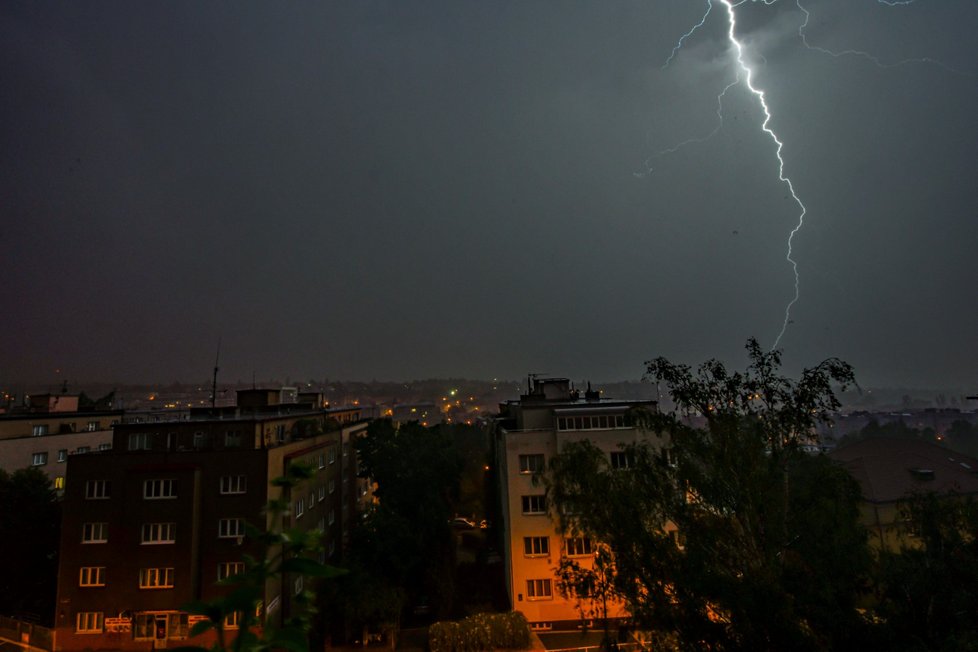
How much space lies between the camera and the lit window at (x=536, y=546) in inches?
906

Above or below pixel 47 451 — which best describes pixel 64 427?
above

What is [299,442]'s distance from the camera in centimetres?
2547

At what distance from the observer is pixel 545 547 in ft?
75.7

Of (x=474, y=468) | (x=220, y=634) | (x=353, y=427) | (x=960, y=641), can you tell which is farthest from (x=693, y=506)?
(x=474, y=468)

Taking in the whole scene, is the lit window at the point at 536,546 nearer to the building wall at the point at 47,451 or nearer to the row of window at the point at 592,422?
the row of window at the point at 592,422

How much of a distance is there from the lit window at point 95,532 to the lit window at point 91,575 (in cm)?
104

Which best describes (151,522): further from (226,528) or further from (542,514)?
(542,514)

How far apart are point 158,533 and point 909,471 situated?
159 ft

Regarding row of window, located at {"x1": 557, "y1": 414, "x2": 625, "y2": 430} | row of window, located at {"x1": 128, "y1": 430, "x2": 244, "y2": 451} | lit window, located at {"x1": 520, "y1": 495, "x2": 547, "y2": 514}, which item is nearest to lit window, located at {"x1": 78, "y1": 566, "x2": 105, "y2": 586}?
row of window, located at {"x1": 128, "y1": 430, "x2": 244, "y2": 451}

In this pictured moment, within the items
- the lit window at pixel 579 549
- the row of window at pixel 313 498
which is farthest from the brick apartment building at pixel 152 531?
the lit window at pixel 579 549

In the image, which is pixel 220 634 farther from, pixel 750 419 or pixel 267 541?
pixel 750 419

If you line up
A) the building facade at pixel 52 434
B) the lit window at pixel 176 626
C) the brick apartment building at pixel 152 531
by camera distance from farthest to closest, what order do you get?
the building facade at pixel 52 434, the brick apartment building at pixel 152 531, the lit window at pixel 176 626

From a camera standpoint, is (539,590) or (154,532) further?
(539,590)

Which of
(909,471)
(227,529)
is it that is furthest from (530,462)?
(909,471)
